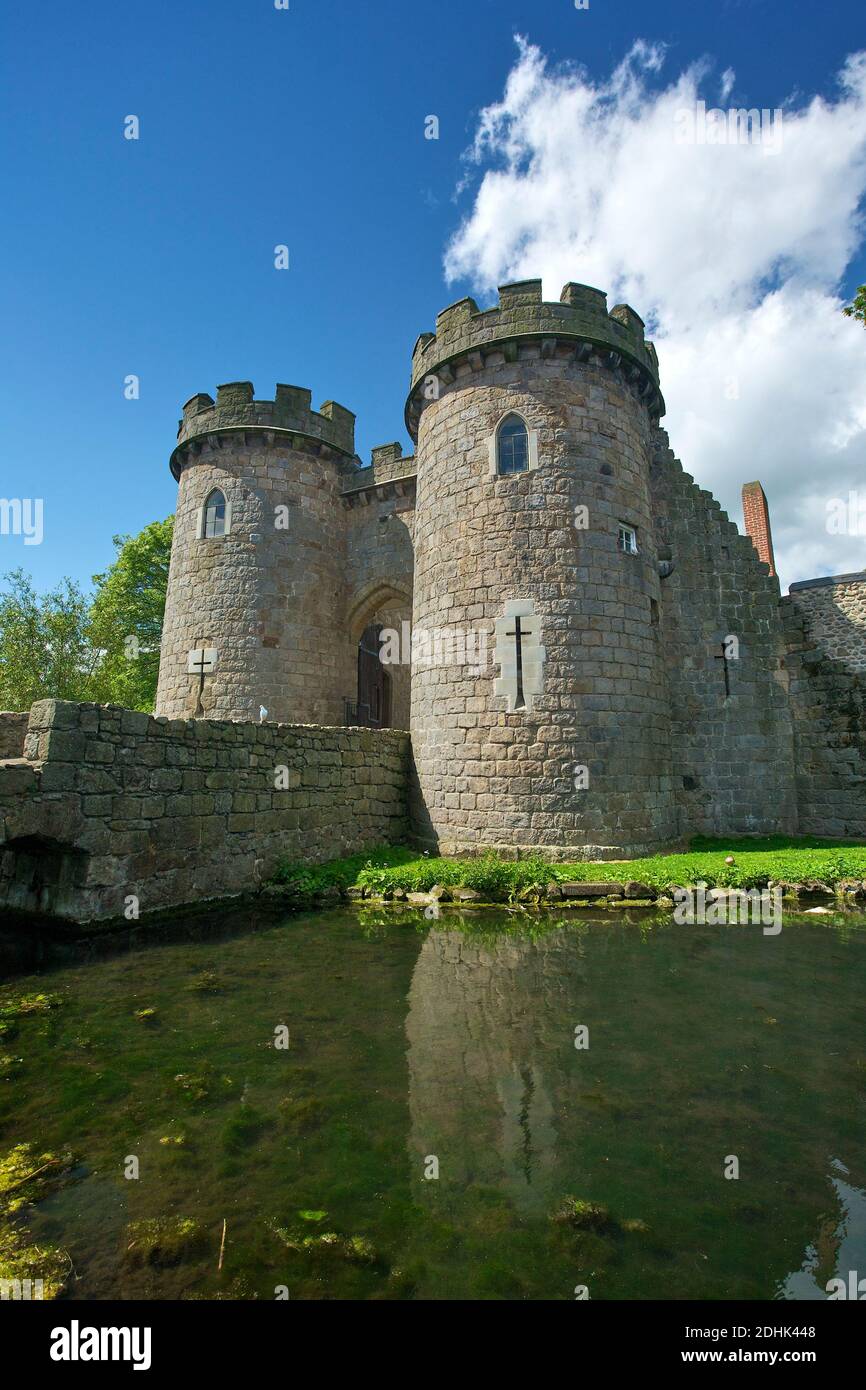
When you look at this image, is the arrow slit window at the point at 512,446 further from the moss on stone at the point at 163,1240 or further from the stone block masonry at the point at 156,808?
the moss on stone at the point at 163,1240

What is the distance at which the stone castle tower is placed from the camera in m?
11.2

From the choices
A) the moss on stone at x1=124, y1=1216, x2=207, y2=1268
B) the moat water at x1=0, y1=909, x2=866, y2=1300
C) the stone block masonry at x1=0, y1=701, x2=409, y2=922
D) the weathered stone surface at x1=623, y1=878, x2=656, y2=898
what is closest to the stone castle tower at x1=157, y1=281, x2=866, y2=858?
the weathered stone surface at x1=623, y1=878, x2=656, y2=898

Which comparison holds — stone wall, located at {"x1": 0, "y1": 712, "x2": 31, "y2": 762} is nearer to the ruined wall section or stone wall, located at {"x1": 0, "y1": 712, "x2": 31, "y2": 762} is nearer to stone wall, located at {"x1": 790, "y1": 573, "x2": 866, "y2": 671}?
the ruined wall section

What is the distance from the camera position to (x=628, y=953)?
6.73 metres

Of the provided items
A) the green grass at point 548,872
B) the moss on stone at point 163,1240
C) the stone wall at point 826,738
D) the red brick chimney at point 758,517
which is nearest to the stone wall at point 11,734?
the green grass at point 548,872

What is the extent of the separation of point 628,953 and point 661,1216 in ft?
13.3

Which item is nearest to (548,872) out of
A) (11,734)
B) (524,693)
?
(524,693)

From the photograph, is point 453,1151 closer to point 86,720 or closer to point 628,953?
point 628,953

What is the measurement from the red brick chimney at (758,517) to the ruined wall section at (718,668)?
5198mm

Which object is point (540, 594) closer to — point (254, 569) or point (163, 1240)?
point (254, 569)

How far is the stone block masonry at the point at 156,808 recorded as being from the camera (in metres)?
7.06

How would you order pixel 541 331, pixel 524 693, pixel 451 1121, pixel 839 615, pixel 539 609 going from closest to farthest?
pixel 451 1121 < pixel 524 693 < pixel 539 609 < pixel 541 331 < pixel 839 615

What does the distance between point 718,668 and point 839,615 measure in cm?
262

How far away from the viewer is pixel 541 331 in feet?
38.7
